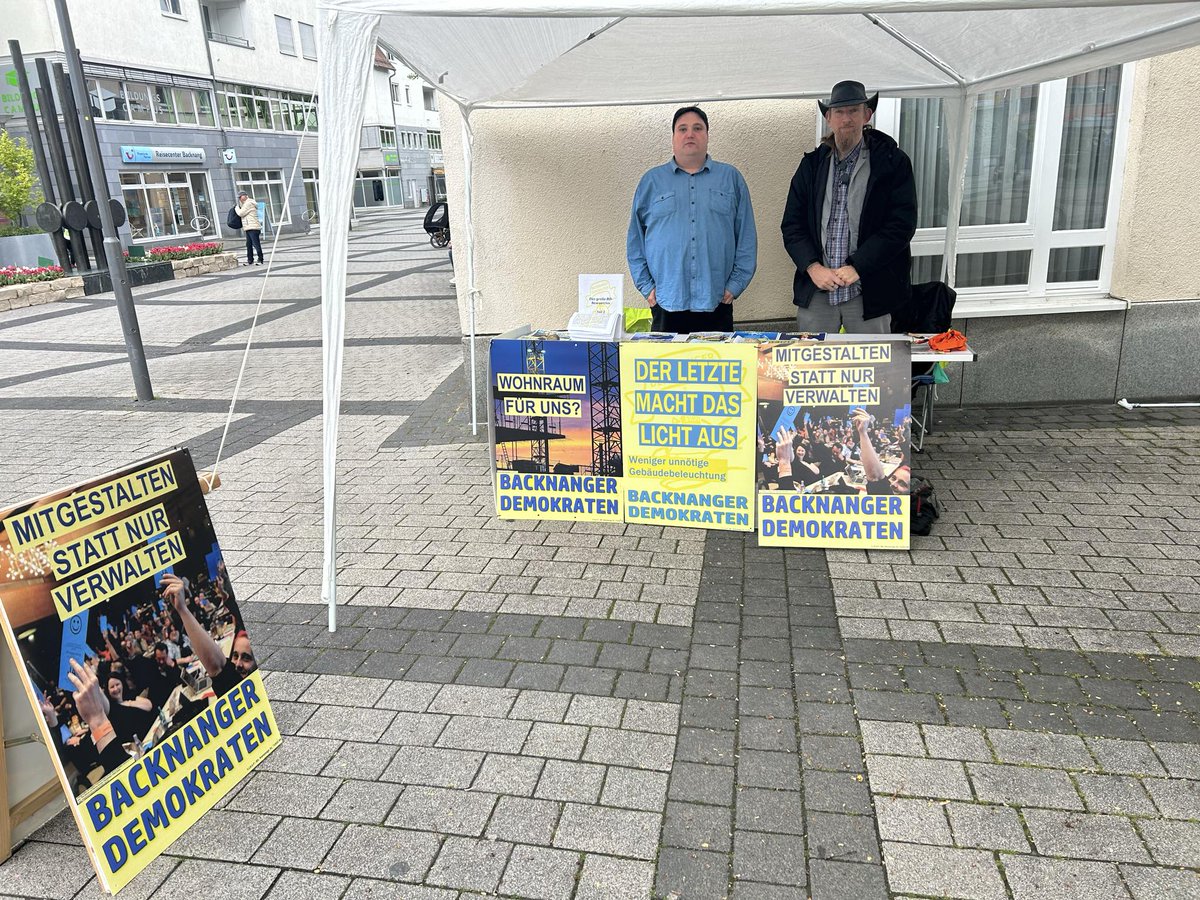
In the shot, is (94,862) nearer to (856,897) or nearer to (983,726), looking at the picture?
(856,897)

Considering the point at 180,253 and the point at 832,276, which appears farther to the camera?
the point at 180,253

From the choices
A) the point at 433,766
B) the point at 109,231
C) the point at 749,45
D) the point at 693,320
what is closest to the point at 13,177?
the point at 109,231

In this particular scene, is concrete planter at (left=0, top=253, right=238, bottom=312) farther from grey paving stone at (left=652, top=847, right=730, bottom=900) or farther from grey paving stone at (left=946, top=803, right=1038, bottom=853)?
grey paving stone at (left=946, top=803, right=1038, bottom=853)

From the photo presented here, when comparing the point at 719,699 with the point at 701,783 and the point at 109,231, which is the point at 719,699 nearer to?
the point at 701,783

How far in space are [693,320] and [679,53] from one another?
5.02ft

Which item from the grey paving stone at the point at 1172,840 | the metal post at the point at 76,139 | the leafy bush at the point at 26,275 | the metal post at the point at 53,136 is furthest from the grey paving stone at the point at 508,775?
the metal post at the point at 53,136

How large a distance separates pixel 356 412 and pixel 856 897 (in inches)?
241

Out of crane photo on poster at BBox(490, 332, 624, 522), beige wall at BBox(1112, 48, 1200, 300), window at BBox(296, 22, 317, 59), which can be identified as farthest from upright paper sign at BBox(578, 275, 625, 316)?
window at BBox(296, 22, 317, 59)

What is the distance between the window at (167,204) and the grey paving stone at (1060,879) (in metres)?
32.2

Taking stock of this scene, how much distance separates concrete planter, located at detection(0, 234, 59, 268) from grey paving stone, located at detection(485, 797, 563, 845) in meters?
20.9

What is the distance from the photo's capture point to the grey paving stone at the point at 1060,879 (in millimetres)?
2105

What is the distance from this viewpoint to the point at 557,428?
4477 millimetres

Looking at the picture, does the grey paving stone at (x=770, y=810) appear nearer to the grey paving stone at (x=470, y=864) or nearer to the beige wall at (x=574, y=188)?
the grey paving stone at (x=470, y=864)

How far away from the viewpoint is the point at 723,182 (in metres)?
4.83
